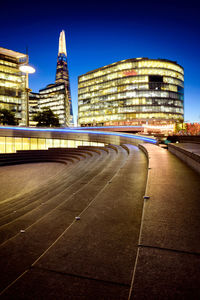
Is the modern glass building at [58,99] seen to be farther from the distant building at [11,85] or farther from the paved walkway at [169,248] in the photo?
the paved walkway at [169,248]

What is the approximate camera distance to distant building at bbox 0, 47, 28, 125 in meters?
71.6

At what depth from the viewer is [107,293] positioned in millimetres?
1516

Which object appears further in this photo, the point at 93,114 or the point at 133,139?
the point at 93,114

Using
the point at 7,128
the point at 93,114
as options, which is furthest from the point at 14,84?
the point at 7,128

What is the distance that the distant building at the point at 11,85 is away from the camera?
7162 centimetres

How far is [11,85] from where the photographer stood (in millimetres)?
73750

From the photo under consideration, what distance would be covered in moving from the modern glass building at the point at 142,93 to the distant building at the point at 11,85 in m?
41.2

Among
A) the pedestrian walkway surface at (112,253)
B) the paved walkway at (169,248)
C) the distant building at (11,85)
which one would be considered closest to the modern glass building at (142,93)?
the distant building at (11,85)

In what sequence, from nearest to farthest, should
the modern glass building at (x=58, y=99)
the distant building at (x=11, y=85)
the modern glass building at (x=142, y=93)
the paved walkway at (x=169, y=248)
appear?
the paved walkway at (x=169, y=248) → the distant building at (x=11, y=85) → the modern glass building at (x=142, y=93) → the modern glass building at (x=58, y=99)

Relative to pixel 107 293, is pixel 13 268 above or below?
below

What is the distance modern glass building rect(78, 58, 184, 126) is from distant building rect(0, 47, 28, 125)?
41.2m

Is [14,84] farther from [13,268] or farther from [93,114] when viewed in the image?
[13,268]

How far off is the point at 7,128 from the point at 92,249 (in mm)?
30587

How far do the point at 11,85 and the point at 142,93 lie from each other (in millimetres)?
61868
